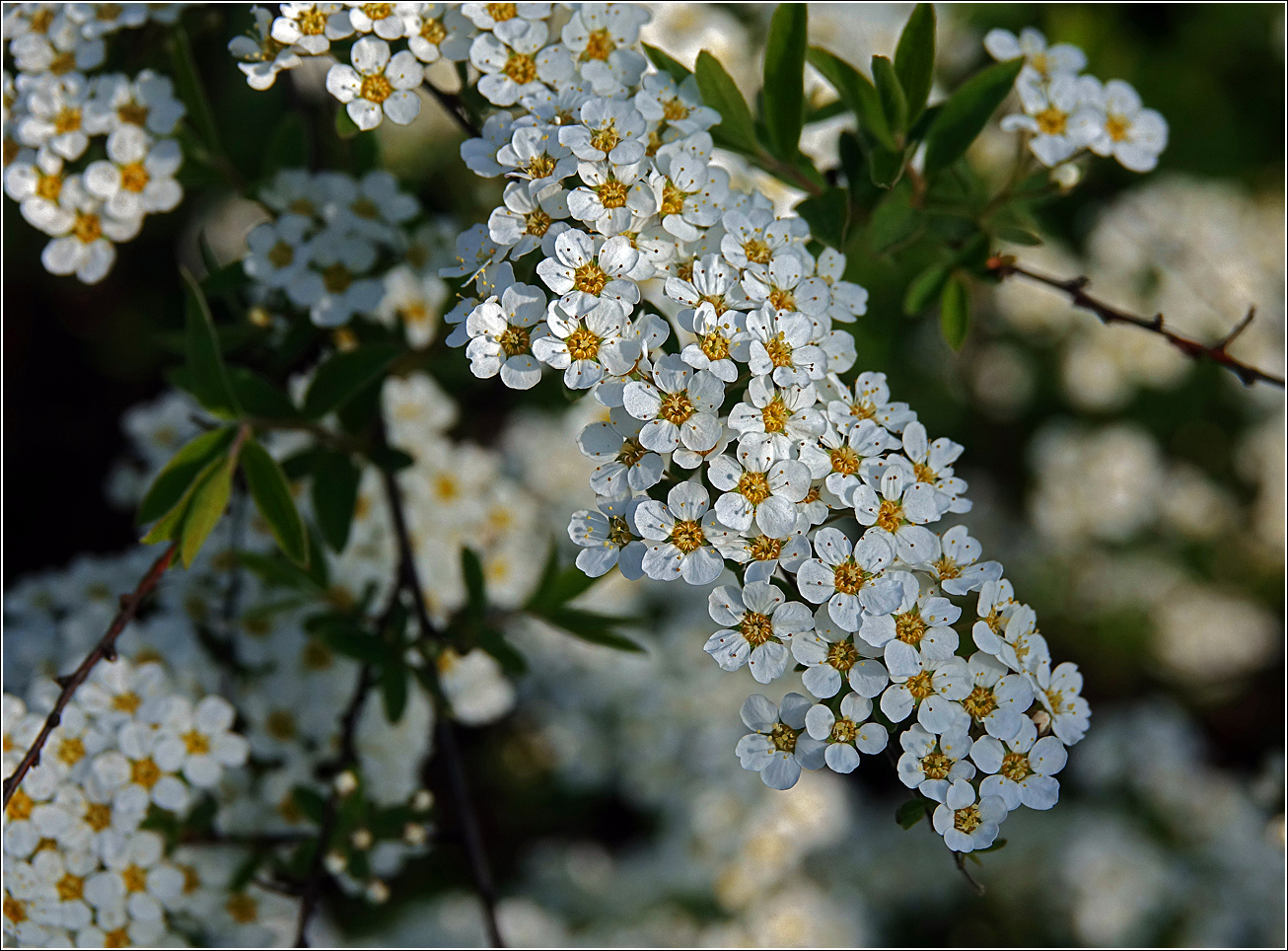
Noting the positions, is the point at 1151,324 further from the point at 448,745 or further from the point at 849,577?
the point at 448,745

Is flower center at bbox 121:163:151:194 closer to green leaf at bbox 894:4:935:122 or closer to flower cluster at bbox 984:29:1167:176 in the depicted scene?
green leaf at bbox 894:4:935:122

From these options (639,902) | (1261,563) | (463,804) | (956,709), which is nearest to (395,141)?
(463,804)

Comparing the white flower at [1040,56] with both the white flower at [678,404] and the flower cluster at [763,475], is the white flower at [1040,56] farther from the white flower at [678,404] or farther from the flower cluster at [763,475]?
the white flower at [678,404]

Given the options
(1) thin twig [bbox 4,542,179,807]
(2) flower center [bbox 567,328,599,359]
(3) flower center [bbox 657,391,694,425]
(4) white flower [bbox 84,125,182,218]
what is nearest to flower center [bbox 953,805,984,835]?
(3) flower center [bbox 657,391,694,425]

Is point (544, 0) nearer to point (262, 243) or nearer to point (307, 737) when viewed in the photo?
point (262, 243)

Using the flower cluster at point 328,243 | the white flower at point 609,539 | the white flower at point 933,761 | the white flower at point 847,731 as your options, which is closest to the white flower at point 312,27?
the flower cluster at point 328,243

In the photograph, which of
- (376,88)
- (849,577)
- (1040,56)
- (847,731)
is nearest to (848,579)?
(849,577)

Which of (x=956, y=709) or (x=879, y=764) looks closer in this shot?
(x=956, y=709)
